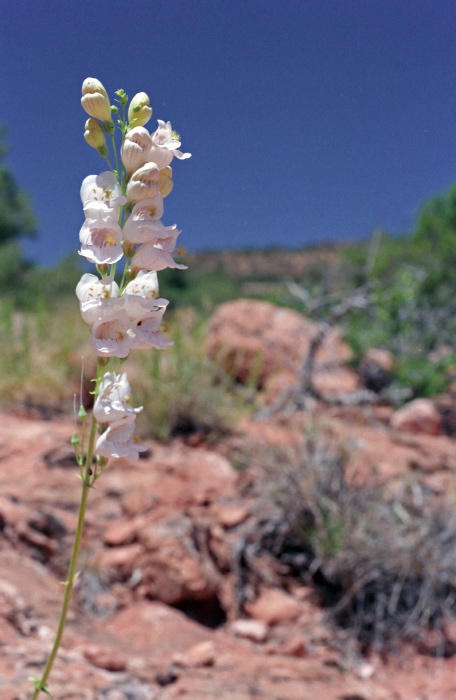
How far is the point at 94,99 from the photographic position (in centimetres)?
143

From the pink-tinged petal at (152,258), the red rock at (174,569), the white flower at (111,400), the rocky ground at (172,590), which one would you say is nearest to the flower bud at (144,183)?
the pink-tinged petal at (152,258)

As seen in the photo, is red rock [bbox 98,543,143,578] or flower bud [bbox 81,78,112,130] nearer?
flower bud [bbox 81,78,112,130]

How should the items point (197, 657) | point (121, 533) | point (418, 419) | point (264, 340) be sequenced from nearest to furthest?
1. point (197, 657)
2. point (121, 533)
3. point (418, 419)
4. point (264, 340)

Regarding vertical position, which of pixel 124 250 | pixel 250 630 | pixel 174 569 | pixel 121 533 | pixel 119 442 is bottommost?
pixel 250 630

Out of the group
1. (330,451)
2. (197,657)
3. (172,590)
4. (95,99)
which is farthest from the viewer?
Answer: (330,451)

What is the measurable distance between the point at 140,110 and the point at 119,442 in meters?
0.79

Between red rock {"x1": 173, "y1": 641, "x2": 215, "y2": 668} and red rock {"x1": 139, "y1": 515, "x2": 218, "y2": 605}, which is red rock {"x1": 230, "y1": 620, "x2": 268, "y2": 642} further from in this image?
red rock {"x1": 173, "y1": 641, "x2": 215, "y2": 668}

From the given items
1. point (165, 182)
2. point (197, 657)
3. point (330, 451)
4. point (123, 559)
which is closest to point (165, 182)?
point (165, 182)

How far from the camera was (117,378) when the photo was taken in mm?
1382

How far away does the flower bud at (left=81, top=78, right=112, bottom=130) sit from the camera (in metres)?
1.44

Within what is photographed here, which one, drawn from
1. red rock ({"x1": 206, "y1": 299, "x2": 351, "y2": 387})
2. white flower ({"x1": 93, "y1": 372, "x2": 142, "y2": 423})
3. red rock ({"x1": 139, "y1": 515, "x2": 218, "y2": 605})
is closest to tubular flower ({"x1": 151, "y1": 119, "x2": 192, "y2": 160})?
white flower ({"x1": 93, "y1": 372, "x2": 142, "y2": 423})

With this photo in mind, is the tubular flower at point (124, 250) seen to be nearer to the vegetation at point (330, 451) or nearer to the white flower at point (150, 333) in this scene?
the white flower at point (150, 333)

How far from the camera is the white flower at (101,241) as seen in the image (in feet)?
4.37

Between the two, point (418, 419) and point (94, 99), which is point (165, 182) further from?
point (418, 419)
